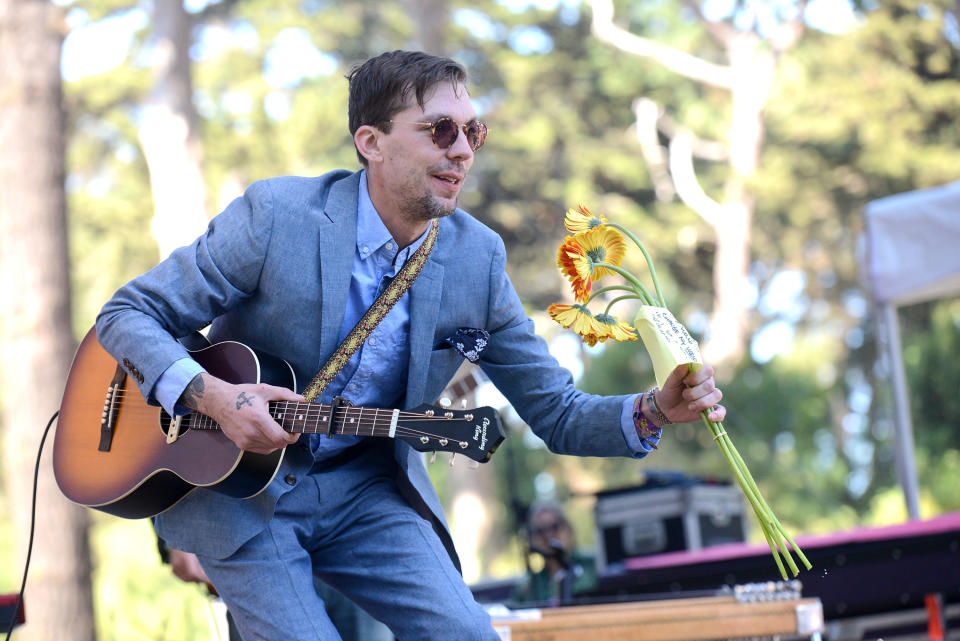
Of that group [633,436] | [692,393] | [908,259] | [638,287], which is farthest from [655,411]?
[908,259]

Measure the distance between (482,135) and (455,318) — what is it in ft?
1.75

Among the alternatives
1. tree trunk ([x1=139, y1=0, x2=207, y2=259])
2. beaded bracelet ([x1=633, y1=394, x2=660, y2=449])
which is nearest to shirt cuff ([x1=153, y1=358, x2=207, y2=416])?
beaded bracelet ([x1=633, y1=394, x2=660, y2=449])

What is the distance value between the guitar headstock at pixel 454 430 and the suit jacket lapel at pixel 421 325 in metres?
0.14

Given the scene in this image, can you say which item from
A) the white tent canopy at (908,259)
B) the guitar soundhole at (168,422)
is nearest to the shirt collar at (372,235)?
the guitar soundhole at (168,422)

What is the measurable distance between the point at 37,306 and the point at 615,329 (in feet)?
23.3

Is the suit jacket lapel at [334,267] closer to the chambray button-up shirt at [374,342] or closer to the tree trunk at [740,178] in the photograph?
the chambray button-up shirt at [374,342]

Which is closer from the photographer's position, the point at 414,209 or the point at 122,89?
the point at 414,209

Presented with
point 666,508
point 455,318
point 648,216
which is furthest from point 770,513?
point 648,216

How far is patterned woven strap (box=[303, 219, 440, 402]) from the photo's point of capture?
2.97 metres

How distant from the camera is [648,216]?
75.6 ft

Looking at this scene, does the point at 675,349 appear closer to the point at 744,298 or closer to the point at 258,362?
the point at 258,362

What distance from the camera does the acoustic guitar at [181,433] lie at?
2.83 metres

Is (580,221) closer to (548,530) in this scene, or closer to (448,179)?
(448,179)

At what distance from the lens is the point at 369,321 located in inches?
118
